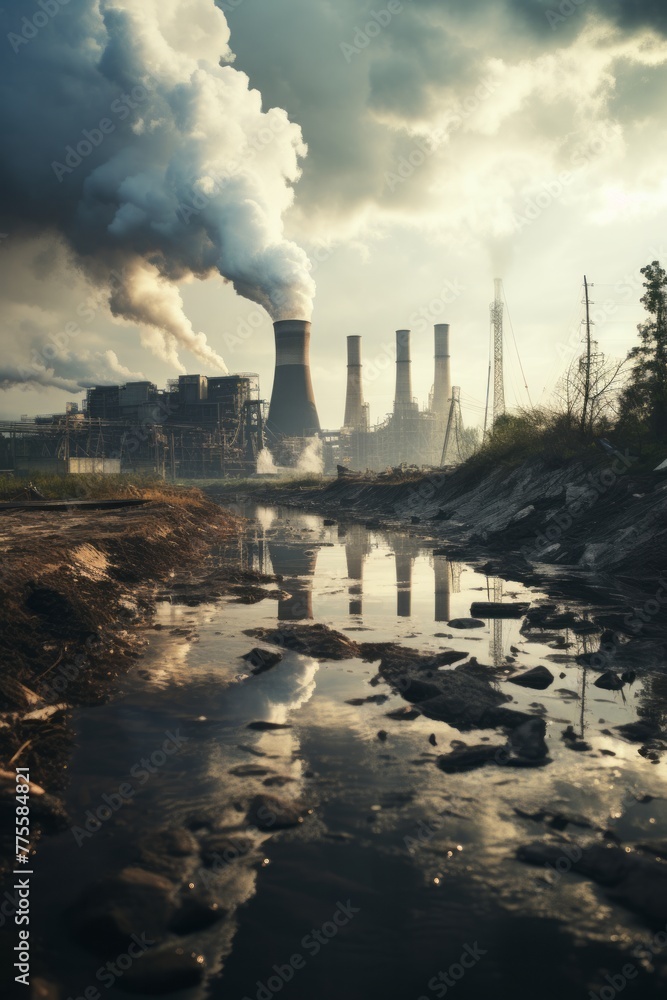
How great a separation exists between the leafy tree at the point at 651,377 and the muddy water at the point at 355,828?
1224cm

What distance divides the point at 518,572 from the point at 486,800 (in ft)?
27.1

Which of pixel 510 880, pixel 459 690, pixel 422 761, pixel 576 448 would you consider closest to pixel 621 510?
pixel 576 448

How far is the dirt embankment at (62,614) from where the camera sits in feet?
13.8

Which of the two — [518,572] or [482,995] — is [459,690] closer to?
[482,995]

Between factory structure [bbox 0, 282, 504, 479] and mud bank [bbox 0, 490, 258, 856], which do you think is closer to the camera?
mud bank [bbox 0, 490, 258, 856]

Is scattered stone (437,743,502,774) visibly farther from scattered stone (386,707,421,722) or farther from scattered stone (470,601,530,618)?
scattered stone (470,601,530,618)

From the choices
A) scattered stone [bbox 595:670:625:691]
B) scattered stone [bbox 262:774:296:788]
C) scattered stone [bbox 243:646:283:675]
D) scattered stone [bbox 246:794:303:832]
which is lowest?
scattered stone [bbox 246:794:303:832]

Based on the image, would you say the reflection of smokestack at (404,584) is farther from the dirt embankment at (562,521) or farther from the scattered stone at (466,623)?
the dirt embankment at (562,521)

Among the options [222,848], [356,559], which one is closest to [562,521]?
[356,559]

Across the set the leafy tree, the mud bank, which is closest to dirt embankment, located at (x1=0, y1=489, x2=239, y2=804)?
the mud bank

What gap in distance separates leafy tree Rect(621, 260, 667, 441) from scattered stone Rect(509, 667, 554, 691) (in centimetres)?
1228

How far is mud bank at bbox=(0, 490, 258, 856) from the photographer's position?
400cm

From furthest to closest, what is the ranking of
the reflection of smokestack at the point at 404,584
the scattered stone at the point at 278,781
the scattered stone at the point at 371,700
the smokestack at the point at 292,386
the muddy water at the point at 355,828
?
the smokestack at the point at 292,386 → the reflection of smokestack at the point at 404,584 → the scattered stone at the point at 371,700 → the scattered stone at the point at 278,781 → the muddy water at the point at 355,828

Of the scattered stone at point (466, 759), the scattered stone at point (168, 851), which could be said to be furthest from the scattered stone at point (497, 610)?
the scattered stone at point (168, 851)
